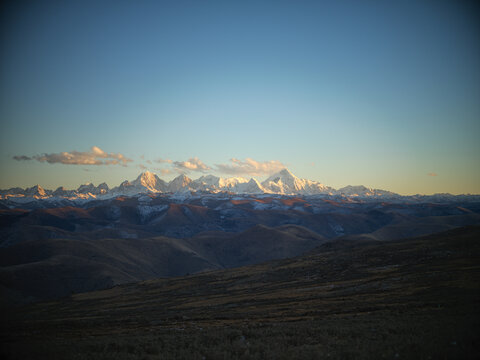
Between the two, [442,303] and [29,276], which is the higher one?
[442,303]

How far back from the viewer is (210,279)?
397ft

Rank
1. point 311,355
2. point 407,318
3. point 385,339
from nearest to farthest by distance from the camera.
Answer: point 311,355 → point 385,339 → point 407,318

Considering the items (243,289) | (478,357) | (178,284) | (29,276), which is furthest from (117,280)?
(478,357)

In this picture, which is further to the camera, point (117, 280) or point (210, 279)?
point (117, 280)

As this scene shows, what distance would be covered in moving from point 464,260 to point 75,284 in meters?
167

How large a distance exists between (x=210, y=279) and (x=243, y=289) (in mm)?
32188

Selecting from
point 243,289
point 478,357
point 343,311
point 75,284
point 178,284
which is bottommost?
point 75,284

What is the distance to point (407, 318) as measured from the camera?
97.3ft

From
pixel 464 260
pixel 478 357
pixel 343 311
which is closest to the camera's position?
pixel 478 357

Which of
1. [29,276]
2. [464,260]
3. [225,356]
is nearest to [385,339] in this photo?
[225,356]

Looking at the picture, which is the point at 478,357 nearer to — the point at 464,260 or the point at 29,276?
the point at 464,260

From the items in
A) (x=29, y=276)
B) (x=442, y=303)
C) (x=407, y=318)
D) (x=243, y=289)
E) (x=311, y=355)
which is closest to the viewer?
(x=311, y=355)

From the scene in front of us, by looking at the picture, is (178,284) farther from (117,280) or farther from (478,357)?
(478,357)

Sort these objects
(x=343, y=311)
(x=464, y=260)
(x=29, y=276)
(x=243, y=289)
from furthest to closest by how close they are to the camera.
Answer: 1. (x=29, y=276)
2. (x=243, y=289)
3. (x=464, y=260)
4. (x=343, y=311)
